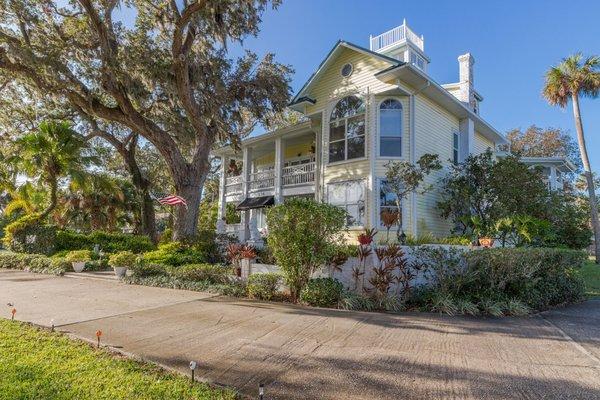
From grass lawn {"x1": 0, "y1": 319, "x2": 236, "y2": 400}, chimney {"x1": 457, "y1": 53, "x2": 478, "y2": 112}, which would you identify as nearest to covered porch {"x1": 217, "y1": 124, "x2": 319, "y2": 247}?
chimney {"x1": 457, "y1": 53, "x2": 478, "y2": 112}

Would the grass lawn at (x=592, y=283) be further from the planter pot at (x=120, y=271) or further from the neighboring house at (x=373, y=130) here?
the planter pot at (x=120, y=271)

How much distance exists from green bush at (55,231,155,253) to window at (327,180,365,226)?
32.8 ft

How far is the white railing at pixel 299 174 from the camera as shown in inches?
A: 714

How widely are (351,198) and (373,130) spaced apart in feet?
9.60

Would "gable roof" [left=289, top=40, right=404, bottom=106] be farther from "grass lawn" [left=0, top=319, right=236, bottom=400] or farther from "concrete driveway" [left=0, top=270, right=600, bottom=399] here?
"grass lawn" [left=0, top=319, right=236, bottom=400]

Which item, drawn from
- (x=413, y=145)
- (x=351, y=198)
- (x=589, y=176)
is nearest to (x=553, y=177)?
(x=589, y=176)

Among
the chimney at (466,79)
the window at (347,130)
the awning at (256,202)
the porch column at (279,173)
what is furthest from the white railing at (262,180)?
the chimney at (466,79)

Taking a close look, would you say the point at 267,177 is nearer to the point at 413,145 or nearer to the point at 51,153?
the point at 413,145

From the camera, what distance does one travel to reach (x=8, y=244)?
1769cm

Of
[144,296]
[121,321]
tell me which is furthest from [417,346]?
[144,296]

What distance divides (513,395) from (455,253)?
4747mm

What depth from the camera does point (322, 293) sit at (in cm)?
Answer: 780

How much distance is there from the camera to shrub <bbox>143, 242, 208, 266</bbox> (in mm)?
12648

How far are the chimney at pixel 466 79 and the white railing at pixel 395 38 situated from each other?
2.30 meters
